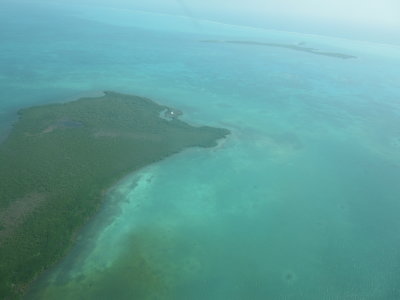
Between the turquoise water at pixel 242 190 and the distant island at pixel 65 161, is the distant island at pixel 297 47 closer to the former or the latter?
the turquoise water at pixel 242 190

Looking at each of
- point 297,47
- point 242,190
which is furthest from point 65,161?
point 297,47

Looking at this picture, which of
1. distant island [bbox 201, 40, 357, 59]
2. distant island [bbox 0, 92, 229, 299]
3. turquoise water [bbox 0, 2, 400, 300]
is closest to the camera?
turquoise water [bbox 0, 2, 400, 300]

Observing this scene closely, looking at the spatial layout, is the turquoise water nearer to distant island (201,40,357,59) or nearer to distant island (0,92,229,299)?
distant island (0,92,229,299)

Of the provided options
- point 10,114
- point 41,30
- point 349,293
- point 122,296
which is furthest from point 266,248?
point 41,30

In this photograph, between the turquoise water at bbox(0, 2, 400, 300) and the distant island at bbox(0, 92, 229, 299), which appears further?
the distant island at bbox(0, 92, 229, 299)

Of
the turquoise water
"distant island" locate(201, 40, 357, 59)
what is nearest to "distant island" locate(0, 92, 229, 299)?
the turquoise water

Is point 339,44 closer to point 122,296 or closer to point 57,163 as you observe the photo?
point 57,163

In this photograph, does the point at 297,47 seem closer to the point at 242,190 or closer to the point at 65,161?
the point at 242,190
